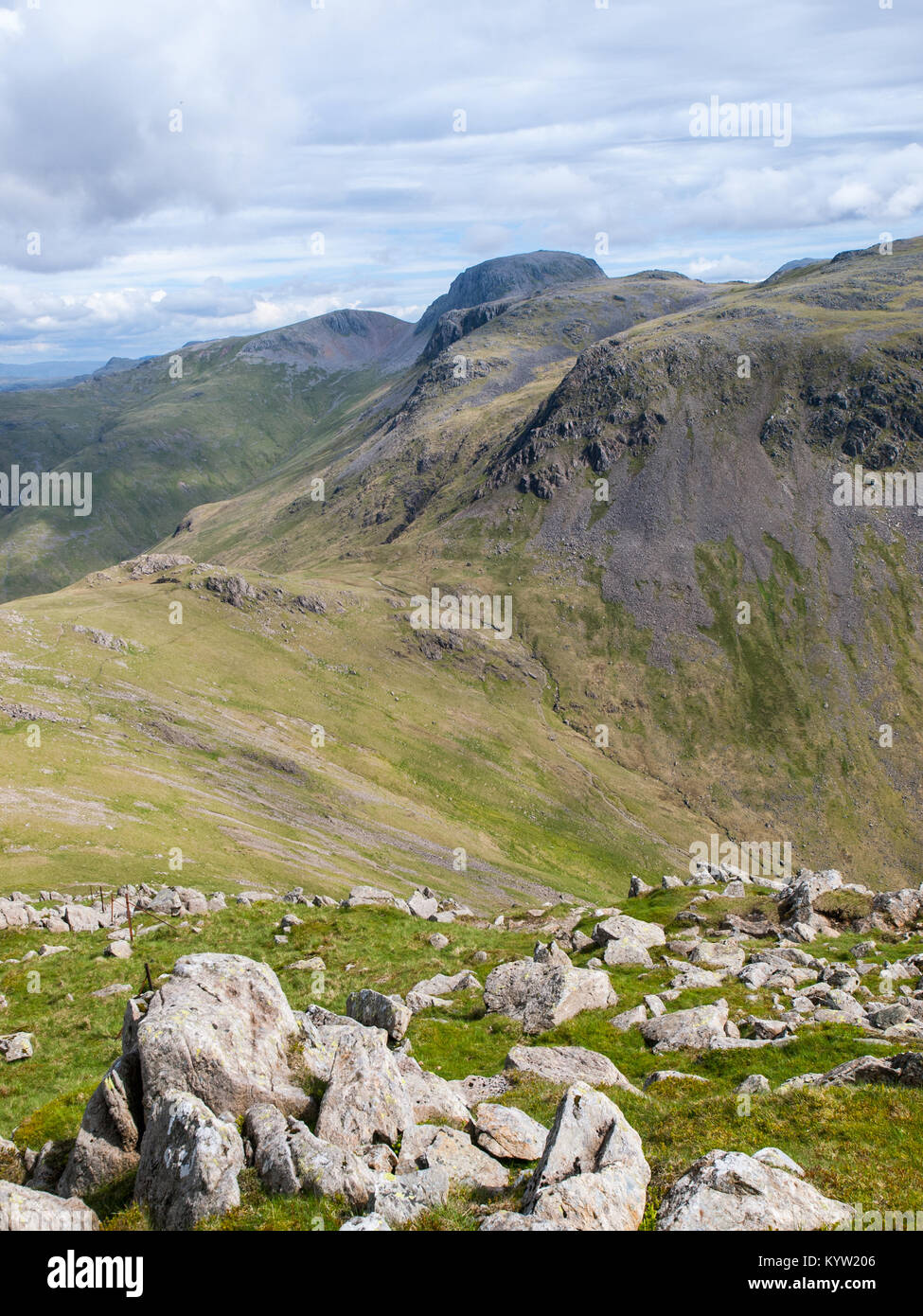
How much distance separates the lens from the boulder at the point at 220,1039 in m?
18.8

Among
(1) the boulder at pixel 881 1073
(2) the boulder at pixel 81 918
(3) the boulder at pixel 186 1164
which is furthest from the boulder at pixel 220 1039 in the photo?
(2) the boulder at pixel 81 918

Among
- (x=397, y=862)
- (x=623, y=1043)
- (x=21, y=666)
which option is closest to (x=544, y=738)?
(x=397, y=862)

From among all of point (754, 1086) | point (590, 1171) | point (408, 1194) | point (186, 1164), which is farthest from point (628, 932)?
point (186, 1164)

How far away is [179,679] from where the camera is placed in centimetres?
12950

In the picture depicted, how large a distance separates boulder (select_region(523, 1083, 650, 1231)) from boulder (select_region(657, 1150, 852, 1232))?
77cm

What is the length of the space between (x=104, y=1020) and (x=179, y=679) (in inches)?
4023

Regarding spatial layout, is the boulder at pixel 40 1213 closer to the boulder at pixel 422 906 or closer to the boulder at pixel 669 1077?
the boulder at pixel 669 1077

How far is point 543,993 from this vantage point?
3391 centimetres

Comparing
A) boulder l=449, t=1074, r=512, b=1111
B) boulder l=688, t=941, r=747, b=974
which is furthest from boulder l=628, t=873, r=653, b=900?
boulder l=449, t=1074, r=512, b=1111

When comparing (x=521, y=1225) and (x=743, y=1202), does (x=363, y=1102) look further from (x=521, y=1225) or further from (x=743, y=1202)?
(x=743, y=1202)

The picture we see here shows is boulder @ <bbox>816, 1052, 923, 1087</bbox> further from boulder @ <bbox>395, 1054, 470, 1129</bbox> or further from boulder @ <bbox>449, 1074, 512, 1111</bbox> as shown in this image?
boulder @ <bbox>395, 1054, 470, 1129</bbox>

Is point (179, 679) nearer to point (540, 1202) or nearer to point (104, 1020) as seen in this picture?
point (104, 1020)
